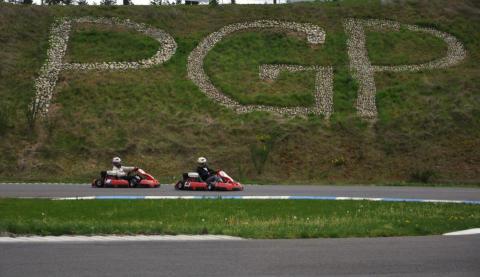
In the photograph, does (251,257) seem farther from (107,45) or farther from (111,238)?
(107,45)

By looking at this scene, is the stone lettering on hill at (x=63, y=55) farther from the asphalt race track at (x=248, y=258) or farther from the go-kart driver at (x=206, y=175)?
the asphalt race track at (x=248, y=258)

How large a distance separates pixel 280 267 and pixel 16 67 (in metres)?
37.7

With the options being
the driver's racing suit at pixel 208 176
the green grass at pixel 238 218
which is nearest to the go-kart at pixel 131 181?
the driver's racing suit at pixel 208 176

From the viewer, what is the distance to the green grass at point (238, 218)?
14.7 metres

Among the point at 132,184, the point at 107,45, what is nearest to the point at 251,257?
the point at 132,184

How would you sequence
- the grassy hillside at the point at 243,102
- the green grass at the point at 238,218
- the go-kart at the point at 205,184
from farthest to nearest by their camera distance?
the grassy hillside at the point at 243,102, the go-kart at the point at 205,184, the green grass at the point at 238,218

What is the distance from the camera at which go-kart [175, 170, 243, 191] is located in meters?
26.5

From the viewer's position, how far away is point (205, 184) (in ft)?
87.6

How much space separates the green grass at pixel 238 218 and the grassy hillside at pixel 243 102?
42.9 feet

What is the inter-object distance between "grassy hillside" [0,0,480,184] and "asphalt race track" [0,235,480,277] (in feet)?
68.8

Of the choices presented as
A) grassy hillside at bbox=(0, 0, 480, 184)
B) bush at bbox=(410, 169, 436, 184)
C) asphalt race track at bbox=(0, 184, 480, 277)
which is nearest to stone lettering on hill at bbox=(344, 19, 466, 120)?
grassy hillside at bbox=(0, 0, 480, 184)

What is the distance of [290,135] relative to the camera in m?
38.6

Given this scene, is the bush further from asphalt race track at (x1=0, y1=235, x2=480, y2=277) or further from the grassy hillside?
asphalt race track at (x1=0, y1=235, x2=480, y2=277)

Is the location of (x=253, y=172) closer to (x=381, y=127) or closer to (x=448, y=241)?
(x=381, y=127)
